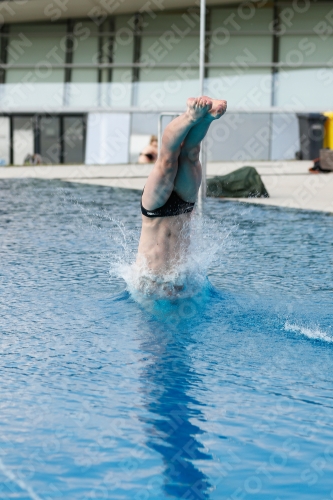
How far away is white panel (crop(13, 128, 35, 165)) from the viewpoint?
3072 centimetres

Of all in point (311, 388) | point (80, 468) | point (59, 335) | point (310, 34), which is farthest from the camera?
point (310, 34)

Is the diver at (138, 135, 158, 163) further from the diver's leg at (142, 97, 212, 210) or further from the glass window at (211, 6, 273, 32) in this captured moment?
the diver's leg at (142, 97, 212, 210)

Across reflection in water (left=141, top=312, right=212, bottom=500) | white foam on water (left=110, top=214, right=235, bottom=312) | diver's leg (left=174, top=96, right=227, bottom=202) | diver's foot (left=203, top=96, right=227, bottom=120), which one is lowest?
reflection in water (left=141, top=312, right=212, bottom=500)

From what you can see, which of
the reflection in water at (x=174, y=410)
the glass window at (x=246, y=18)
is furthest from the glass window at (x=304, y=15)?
the reflection in water at (x=174, y=410)

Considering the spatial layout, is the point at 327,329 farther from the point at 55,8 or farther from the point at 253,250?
the point at 55,8

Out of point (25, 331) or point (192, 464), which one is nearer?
point (192, 464)

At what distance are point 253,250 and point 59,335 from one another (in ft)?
12.6

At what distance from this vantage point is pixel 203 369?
4.77 meters

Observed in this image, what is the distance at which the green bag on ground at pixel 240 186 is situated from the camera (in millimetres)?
15125

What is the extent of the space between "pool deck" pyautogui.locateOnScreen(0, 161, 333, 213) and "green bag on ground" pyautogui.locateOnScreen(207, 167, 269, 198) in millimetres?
277

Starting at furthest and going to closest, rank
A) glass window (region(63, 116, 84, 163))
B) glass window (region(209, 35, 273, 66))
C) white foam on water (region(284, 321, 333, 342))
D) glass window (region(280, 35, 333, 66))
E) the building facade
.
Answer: glass window (region(63, 116, 84, 163))
glass window (region(209, 35, 273, 66))
glass window (region(280, 35, 333, 66))
the building facade
white foam on water (region(284, 321, 333, 342))

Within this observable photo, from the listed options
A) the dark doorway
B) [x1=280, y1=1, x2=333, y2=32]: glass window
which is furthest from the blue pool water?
the dark doorway

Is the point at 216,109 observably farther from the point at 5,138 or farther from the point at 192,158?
the point at 5,138

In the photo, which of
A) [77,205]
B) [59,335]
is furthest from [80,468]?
[77,205]
